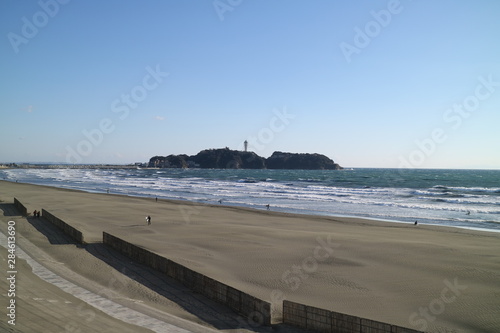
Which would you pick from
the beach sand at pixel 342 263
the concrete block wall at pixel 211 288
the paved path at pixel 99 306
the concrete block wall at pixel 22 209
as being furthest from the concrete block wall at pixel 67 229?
the concrete block wall at pixel 211 288

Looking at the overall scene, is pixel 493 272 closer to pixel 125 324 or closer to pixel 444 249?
pixel 444 249

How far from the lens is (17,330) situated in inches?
294

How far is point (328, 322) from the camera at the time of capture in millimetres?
8281

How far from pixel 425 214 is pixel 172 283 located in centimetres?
2589

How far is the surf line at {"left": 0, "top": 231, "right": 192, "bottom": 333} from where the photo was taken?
8.63 meters

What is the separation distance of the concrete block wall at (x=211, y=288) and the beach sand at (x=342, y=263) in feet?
2.62

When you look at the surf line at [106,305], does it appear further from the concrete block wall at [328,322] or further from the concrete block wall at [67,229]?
the concrete block wall at [67,229]

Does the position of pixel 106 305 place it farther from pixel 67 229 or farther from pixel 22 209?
pixel 22 209

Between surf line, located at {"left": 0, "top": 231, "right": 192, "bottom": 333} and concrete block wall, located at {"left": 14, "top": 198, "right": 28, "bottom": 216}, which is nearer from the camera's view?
surf line, located at {"left": 0, "top": 231, "right": 192, "bottom": 333}

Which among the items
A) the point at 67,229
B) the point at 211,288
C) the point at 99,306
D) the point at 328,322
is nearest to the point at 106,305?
the point at 99,306

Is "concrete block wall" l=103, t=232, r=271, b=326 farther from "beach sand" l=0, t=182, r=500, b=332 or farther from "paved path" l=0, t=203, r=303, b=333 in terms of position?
"beach sand" l=0, t=182, r=500, b=332

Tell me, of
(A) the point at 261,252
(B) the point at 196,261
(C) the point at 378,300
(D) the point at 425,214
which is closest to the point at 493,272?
(C) the point at 378,300

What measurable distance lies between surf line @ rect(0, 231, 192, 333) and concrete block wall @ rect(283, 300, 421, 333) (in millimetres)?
2368

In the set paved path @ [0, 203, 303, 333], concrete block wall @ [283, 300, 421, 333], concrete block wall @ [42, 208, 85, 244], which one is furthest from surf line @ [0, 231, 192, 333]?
concrete block wall @ [42, 208, 85, 244]
